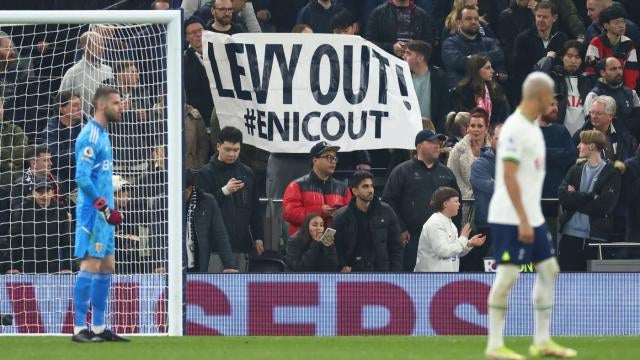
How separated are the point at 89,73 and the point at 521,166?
637 cm

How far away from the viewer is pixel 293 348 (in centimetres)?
1328

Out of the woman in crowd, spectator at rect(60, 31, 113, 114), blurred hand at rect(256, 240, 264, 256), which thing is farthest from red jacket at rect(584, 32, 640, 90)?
spectator at rect(60, 31, 113, 114)

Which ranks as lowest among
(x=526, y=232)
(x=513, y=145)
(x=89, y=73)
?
(x=526, y=232)

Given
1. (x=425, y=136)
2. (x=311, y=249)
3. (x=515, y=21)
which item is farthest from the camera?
(x=515, y=21)

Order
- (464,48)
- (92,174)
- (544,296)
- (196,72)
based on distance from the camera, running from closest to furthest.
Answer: (544,296)
(92,174)
(196,72)
(464,48)

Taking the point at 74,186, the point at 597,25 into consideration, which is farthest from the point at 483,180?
the point at 74,186

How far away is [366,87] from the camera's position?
18500 millimetres

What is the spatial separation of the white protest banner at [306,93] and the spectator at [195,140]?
355 mm

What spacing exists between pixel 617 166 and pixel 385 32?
3.52m

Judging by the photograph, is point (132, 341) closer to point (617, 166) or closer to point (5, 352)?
point (5, 352)

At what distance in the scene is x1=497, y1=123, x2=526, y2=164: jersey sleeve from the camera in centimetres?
1120

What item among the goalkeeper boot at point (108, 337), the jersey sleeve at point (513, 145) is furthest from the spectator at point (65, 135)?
the jersey sleeve at point (513, 145)

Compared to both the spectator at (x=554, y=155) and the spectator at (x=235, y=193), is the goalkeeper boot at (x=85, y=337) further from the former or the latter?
the spectator at (x=554, y=155)

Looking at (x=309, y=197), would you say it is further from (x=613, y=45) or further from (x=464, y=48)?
(x=613, y=45)
